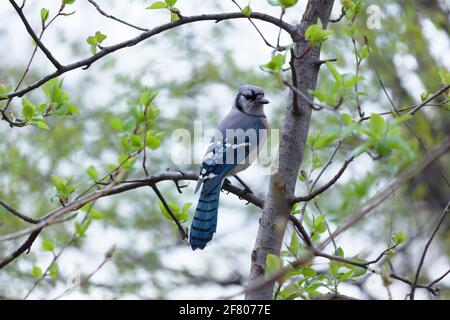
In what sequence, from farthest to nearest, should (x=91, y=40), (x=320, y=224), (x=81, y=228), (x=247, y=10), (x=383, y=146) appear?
(x=81, y=228)
(x=320, y=224)
(x=91, y=40)
(x=247, y=10)
(x=383, y=146)

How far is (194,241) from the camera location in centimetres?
277

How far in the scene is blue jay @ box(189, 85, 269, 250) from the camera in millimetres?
2920

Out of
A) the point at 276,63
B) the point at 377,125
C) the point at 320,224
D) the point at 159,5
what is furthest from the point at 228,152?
the point at 377,125

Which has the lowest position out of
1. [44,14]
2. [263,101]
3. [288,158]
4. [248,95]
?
[288,158]

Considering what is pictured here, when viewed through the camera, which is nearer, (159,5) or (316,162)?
(159,5)

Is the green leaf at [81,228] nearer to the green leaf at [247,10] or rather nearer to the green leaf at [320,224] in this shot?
the green leaf at [320,224]

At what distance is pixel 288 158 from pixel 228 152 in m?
1.29

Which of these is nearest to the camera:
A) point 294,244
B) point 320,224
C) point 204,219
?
point 294,244

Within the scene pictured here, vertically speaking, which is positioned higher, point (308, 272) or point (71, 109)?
point (71, 109)

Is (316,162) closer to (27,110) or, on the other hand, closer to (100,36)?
(100,36)

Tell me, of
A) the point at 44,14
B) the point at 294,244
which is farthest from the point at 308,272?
the point at 44,14

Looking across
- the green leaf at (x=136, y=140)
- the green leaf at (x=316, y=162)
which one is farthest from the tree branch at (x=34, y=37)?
the green leaf at (x=316, y=162)

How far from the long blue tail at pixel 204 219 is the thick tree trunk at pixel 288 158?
A: 0.58m

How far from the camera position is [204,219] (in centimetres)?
295
